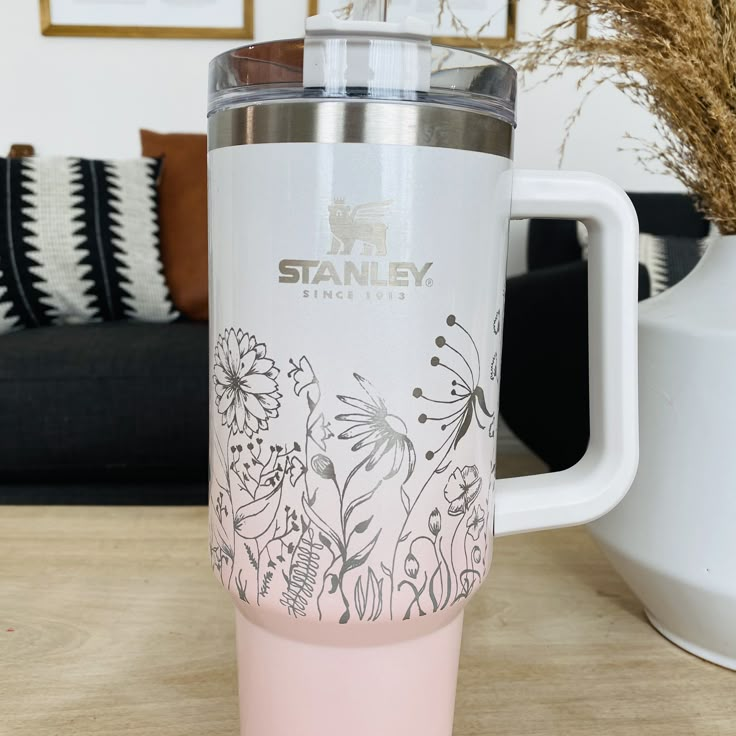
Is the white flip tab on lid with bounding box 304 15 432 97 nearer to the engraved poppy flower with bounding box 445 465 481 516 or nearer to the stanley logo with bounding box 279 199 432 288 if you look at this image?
the stanley logo with bounding box 279 199 432 288

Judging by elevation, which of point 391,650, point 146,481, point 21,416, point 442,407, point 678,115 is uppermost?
point 678,115

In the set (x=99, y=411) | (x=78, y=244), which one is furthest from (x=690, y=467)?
(x=78, y=244)

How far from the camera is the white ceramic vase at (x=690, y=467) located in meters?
0.40

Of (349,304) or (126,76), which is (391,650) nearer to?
(349,304)

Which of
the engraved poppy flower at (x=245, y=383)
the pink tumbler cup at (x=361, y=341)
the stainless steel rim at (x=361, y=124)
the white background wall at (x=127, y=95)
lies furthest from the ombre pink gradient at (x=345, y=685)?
the white background wall at (x=127, y=95)

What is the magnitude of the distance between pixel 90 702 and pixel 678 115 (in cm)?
48

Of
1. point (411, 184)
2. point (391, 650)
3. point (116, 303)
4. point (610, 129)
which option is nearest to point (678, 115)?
point (411, 184)

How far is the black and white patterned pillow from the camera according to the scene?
4.94 feet

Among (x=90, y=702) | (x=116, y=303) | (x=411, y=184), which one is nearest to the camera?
(x=411, y=184)

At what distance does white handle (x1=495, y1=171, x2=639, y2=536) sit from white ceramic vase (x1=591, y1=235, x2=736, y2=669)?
6cm

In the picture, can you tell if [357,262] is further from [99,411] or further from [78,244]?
[78,244]

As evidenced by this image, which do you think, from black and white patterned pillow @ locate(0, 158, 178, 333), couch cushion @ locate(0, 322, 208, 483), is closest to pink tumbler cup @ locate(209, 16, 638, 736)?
couch cushion @ locate(0, 322, 208, 483)

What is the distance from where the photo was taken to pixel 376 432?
31 centimetres

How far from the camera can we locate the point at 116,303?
5.27 feet
